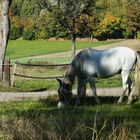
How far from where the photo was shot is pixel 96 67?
13672 millimetres

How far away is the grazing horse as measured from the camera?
43.7 feet

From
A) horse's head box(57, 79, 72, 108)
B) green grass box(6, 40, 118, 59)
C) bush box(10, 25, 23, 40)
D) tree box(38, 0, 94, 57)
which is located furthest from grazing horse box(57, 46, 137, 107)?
bush box(10, 25, 23, 40)

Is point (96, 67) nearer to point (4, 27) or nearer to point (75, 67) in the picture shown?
point (75, 67)

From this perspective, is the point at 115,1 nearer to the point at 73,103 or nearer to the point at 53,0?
the point at 53,0

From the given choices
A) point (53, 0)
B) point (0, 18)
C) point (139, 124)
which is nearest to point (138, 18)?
point (53, 0)

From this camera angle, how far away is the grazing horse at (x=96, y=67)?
43.7 ft

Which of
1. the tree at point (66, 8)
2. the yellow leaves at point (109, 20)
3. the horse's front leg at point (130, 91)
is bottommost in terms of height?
the yellow leaves at point (109, 20)

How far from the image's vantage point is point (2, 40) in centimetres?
2119

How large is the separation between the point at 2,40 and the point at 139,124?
1245cm

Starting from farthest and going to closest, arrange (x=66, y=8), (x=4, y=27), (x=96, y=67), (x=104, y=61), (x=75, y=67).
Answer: (x=66, y=8) < (x=4, y=27) < (x=104, y=61) < (x=96, y=67) < (x=75, y=67)

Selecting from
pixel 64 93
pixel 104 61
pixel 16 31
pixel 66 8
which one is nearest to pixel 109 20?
pixel 16 31

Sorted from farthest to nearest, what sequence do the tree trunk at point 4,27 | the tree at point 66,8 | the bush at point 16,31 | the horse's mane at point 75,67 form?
the bush at point 16,31 < the tree at point 66,8 < the tree trunk at point 4,27 < the horse's mane at point 75,67

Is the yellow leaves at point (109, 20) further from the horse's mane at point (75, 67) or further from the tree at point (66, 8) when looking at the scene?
the horse's mane at point (75, 67)

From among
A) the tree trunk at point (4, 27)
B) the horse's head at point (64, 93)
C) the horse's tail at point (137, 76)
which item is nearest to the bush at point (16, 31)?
the tree trunk at point (4, 27)
